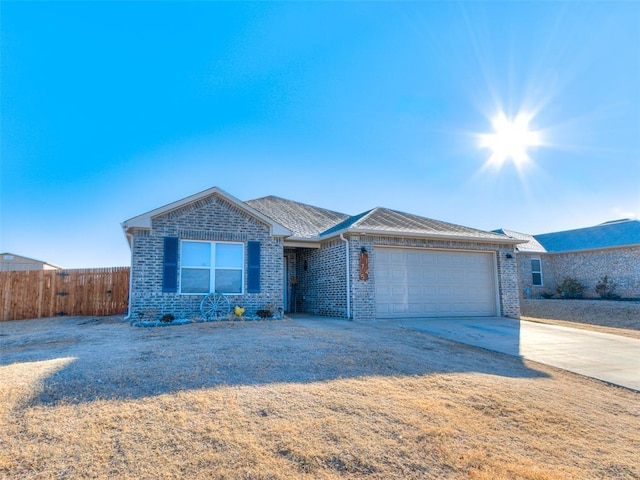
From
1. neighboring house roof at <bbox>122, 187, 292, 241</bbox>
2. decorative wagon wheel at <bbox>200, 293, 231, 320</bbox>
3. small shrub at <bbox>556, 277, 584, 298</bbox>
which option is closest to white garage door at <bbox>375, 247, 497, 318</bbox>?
neighboring house roof at <bbox>122, 187, 292, 241</bbox>

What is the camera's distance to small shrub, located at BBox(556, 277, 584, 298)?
20263 mm

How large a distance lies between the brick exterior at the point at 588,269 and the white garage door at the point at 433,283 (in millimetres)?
9303

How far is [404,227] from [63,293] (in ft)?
38.5

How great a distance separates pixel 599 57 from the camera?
9.55 m

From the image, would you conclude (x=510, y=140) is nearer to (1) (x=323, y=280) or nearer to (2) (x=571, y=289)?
(1) (x=323, y=280)

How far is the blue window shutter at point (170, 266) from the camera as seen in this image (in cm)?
1020

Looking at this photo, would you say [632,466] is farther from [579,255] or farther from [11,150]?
[579,255]

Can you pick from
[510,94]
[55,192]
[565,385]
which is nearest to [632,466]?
[565,385]

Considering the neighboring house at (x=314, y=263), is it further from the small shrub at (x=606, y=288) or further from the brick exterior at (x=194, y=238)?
the small shrub at (x=606, y=288)

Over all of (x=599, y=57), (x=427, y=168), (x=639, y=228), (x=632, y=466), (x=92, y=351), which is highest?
(x=599, y=57)

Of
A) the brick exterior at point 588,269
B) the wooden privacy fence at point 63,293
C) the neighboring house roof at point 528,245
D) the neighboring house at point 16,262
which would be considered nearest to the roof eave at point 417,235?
the wooden privacy fence at point 63,293

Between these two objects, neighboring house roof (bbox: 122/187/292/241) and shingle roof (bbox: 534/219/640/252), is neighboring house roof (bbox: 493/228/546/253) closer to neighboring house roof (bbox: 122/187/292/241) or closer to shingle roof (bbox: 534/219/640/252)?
shingle roof (bbox: 534/219/640/252)

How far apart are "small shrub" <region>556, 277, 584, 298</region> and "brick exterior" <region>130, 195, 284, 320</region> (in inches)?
668

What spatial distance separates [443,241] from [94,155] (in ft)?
39.3
